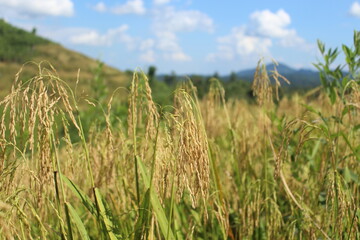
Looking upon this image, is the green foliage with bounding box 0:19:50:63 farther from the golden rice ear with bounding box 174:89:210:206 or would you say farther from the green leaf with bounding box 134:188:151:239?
the golden rice ear with bounding box 174:89:210:206

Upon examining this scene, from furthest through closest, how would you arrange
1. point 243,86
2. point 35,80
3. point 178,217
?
point 243,86 → point 178,217 → point 35,80

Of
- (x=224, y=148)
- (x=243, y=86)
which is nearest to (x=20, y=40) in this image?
(x=243, y=86)

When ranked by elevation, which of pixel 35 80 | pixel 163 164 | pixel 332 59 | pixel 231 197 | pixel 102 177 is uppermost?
pixel 332 59

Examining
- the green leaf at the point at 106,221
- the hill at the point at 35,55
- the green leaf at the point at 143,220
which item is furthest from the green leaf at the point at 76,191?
the hill at the point at 35,55

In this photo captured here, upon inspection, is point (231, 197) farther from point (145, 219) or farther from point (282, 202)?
point (145, 219)

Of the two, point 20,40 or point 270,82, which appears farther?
point 20,40

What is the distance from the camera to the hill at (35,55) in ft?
179

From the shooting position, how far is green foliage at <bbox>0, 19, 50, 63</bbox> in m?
57.0

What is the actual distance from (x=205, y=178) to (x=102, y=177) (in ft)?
3.50

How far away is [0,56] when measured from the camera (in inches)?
2217

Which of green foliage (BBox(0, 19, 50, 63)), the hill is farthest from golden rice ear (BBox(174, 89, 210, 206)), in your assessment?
green foliage (BBox(0, 19, 50, 63))

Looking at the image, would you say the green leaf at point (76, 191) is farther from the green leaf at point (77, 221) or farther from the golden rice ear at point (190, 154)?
the golden rice ear at point (190, 154)

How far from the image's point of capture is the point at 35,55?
6000 centimetres

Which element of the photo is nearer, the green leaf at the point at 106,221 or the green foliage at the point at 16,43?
the green leaf at the point at 106,221
